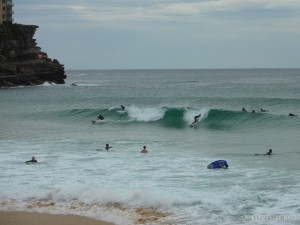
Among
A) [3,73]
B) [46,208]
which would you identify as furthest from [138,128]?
[3,73]

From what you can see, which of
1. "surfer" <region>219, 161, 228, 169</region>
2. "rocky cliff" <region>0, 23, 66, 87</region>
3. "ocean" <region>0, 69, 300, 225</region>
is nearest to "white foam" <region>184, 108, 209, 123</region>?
"ocean" <region>0, 69, 300, 225</region>

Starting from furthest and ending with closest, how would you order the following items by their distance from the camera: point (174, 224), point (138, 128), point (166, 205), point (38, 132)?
point (138, 128) < point (38, 132) < point (166, 205) < point (174, 224)

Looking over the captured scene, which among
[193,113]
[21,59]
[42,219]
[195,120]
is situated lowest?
[42,219]

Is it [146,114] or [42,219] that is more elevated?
[146,114]

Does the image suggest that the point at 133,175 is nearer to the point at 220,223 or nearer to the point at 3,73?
the point at 220,223

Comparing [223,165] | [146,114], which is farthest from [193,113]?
[223,165]

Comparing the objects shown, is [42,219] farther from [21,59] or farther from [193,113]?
[21,59]

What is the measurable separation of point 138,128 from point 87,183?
17.8 m

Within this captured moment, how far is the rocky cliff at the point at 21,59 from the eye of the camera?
259 feet

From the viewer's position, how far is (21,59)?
80.6 meters

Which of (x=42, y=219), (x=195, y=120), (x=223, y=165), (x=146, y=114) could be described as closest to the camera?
(x=42, y=219)

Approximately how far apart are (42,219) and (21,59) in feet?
230

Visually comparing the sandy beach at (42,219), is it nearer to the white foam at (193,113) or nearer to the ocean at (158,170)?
the ocean at (158,170)

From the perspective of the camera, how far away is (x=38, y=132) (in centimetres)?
3141
